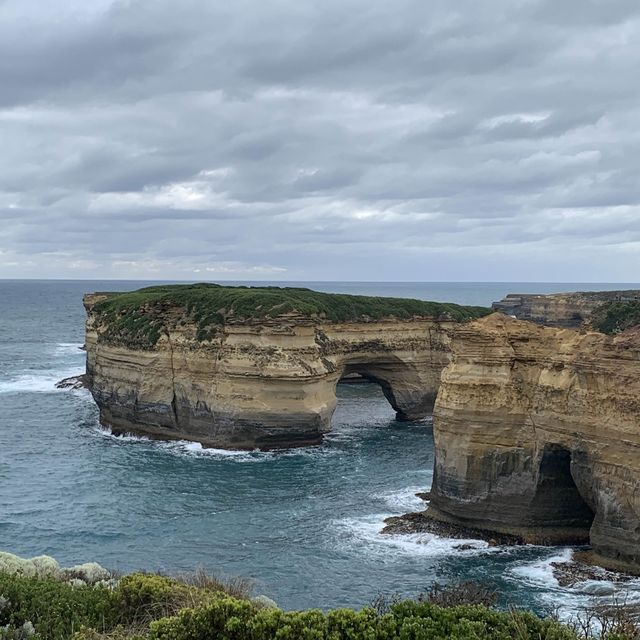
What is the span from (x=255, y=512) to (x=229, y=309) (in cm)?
1821

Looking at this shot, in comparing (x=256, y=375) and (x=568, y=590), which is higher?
(x=256, y=375)

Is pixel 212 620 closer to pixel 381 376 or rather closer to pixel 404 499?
pixel 404 499

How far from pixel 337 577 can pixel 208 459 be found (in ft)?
60.5

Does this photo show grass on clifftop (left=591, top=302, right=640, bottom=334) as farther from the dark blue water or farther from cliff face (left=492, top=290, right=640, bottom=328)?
cliff face (left=492, top=290, right=640, bottom=328)

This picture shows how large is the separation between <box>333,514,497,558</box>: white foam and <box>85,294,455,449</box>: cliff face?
15695 mm

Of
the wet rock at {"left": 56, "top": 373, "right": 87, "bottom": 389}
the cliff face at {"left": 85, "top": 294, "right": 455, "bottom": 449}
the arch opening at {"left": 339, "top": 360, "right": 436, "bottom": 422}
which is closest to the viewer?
the cliff face at {"left": 85, "top": 294, "right": 455, "bottom": 449}

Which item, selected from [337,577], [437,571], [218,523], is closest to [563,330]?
[437,571]

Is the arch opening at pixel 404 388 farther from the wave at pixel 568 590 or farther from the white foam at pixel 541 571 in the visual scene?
the wave at pixel 568 590

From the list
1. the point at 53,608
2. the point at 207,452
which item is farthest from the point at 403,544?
the point at 207,452

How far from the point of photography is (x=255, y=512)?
110 ft

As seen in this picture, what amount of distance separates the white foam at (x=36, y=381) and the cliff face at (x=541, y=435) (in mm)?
48054

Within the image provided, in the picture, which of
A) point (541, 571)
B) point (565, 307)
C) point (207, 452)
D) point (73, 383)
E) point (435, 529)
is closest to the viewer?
point (541, 571)

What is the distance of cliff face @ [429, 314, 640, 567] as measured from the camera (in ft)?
83.3

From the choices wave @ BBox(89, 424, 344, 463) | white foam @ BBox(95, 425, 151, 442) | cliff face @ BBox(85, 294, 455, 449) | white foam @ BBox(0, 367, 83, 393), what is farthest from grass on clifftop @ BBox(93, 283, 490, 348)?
white foam @ BBox(0, 367, 83, 393)
